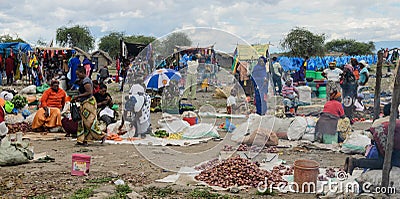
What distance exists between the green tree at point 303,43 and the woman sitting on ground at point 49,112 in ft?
93.5

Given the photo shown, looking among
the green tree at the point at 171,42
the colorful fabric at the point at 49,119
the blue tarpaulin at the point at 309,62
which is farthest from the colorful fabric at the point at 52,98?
the blue tarpaulin at the point at 309,62

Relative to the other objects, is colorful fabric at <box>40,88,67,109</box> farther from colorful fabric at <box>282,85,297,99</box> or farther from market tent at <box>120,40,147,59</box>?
market tent at <box>120,40,147,59</box>

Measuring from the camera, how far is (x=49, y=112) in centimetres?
924

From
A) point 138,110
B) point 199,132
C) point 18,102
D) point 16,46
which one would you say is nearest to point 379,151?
point 199,132

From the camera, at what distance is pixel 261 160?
6.67 m

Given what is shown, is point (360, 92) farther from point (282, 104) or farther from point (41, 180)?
point (41, 180)

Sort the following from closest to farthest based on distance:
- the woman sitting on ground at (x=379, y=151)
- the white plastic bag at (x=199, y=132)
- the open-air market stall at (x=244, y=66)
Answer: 1. the woman sitting on ground at (x=379, y=151)
2. the open-air market stall at (x=244, y=66)
3. the white plastic bag at (x=199, y=132)

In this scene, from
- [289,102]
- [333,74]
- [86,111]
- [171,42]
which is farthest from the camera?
[333,74]

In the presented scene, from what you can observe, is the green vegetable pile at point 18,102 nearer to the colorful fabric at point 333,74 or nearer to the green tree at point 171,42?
the green tree at point 171,42

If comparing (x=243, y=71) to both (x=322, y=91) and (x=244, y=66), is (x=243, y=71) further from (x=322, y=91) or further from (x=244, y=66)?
(x=322, y=91)

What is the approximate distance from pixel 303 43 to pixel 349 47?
18061mm

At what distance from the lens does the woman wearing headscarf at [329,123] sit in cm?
787

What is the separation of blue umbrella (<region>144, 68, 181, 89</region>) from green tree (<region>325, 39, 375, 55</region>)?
138ft

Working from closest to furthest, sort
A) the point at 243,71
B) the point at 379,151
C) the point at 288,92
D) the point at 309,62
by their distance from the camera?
the point at 379,151 → the point at 243,71 → the point at 288,92 → the point at 309,62
